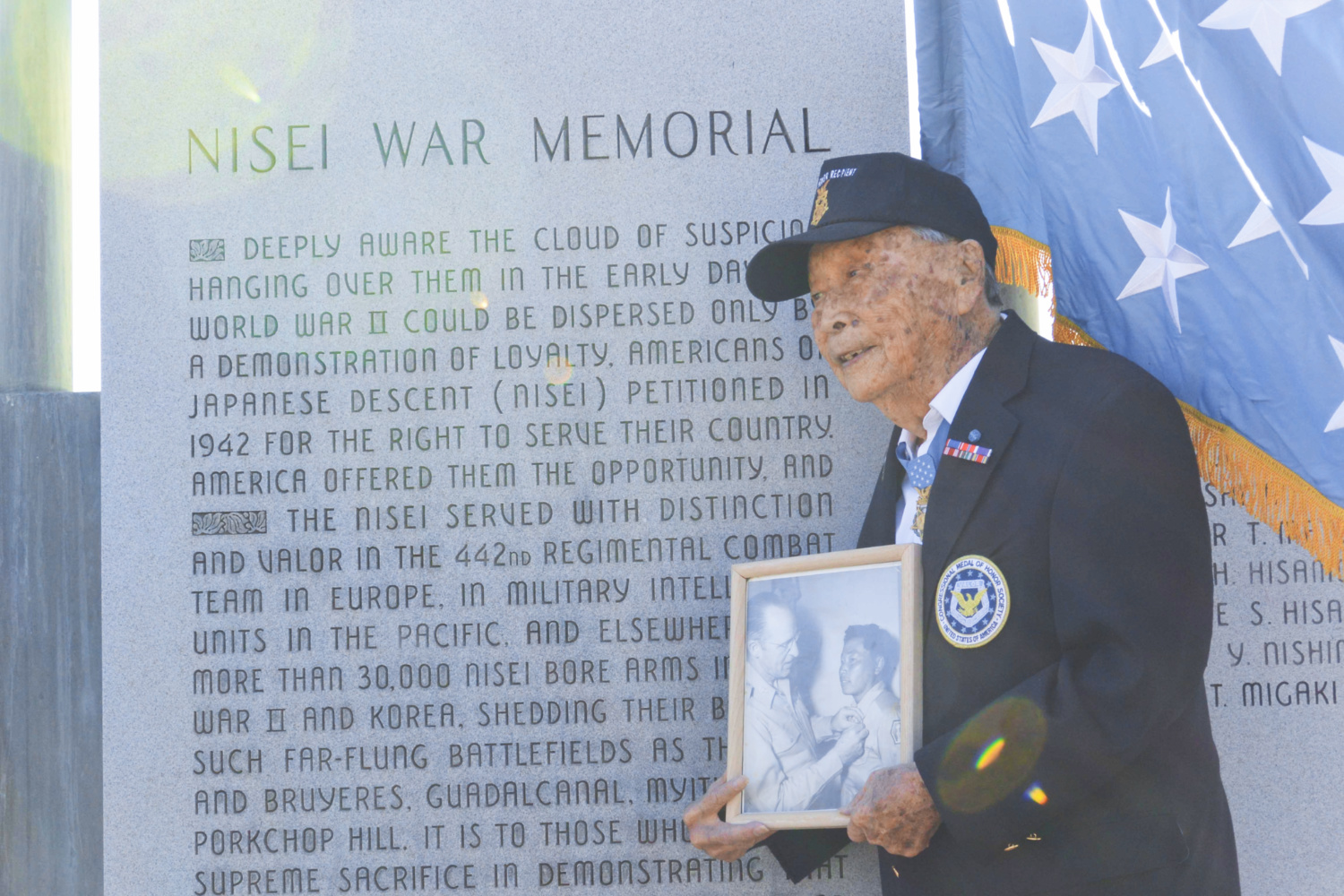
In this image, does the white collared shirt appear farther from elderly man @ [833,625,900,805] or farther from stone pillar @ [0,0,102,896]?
stone pillar @ [0,0,102,896]

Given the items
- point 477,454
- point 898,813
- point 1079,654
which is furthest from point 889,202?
point 477,454

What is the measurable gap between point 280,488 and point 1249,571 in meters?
3.18

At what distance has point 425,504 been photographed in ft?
12.4

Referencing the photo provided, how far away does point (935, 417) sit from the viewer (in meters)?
2.94

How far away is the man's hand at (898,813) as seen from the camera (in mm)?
2596

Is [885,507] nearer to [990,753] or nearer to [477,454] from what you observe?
[990,753]

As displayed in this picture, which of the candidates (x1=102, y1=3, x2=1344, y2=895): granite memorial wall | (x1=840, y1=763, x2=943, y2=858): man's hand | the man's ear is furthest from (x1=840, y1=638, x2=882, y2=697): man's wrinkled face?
the man's ear

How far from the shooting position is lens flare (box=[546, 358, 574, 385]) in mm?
3797

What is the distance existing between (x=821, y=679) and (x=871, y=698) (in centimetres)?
17

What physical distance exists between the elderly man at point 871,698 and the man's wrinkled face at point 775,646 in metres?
0.18

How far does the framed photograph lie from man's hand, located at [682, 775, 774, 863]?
0.10 feet

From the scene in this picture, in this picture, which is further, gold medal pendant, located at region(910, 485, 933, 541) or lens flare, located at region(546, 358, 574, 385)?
lens flare, located at region(546, 358, 574, 385)

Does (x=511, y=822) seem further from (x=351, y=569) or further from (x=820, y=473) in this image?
(x=820, y=473)

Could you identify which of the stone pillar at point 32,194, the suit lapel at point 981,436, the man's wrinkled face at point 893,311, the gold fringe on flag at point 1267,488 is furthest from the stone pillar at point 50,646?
the gold fringe on flag at point 1267,488
